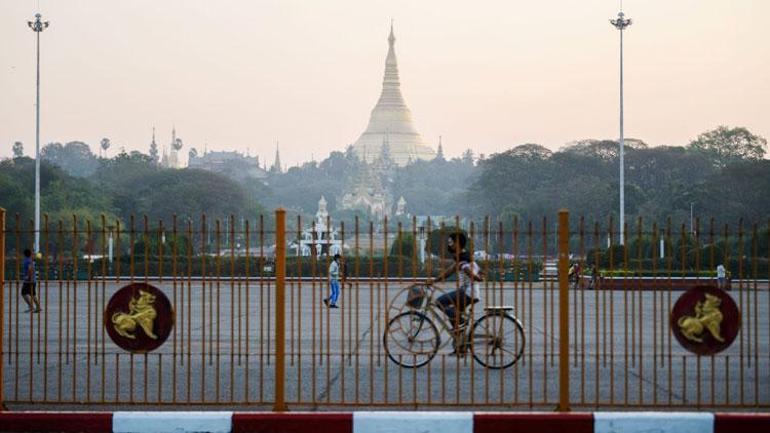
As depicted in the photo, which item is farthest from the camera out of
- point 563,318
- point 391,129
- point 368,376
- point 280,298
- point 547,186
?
point 391,129

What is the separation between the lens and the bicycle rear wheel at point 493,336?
37.7 feet

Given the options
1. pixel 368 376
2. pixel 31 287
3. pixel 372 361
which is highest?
pixel 31 287

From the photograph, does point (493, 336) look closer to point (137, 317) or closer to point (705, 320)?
point (705, 320)

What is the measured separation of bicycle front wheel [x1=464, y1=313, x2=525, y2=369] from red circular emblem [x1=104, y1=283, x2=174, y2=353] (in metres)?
2.89

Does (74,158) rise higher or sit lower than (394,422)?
higher

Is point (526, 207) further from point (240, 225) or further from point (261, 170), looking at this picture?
point (261, 170)

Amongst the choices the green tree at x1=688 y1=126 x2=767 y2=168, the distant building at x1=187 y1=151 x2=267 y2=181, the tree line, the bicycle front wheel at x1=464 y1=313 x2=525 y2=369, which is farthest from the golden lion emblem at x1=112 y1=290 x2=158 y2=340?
the distant building at x1=187 y1=151 x2=267 y2=181

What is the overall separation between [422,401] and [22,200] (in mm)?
58991

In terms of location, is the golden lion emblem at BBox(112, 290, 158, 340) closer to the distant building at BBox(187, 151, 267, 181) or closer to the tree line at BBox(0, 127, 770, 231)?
the tree line at BBox(0, 127, 770, 231)

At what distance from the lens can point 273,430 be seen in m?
9.02

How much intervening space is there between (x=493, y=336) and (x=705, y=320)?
249 centimetres

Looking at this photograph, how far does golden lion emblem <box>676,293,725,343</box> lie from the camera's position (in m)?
9.29

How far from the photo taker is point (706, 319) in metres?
9.30

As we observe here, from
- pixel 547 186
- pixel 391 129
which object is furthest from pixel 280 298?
pixel 391 129
